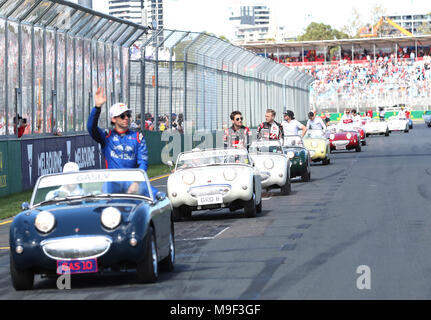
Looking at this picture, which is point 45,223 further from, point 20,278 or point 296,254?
point 296,254

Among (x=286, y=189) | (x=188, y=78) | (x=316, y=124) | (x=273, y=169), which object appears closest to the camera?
(x=273, y=169)

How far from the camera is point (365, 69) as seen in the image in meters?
105

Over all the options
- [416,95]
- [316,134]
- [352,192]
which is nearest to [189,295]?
[352,192]

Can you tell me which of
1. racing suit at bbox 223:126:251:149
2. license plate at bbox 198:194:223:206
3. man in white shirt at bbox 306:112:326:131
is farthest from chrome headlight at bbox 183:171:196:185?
man in white shirt at bbox 306:112:326:131

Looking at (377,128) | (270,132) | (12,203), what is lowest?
(12,203)

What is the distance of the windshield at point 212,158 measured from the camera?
15539 millimetres

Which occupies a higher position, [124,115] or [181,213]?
[124,115]

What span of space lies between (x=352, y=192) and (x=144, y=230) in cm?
1162

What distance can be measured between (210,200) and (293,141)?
Result: 31.0ft

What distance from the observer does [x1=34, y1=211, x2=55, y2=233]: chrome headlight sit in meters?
8.45

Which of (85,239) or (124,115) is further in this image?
(124,115)

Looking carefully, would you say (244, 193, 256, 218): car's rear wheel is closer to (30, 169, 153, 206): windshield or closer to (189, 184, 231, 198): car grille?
(189, 184, 231, 198): car grille

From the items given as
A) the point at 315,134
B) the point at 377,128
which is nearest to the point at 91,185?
the point at 315,134

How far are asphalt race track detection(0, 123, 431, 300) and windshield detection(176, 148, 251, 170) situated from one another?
85 cm
